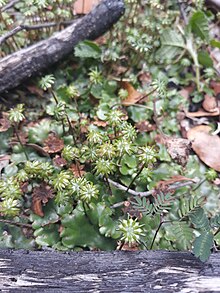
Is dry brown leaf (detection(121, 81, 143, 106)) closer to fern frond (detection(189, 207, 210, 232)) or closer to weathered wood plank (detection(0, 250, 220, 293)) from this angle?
fern frond (detection(189, 207, 210, 232))

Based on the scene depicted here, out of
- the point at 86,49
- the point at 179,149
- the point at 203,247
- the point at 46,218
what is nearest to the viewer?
the point at 203,247

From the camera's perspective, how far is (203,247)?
1.70m

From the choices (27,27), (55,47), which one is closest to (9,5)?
(27,27)

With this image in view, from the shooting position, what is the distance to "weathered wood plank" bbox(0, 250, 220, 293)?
1648 mm

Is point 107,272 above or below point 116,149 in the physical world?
below

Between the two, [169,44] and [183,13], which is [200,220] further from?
[183,13]

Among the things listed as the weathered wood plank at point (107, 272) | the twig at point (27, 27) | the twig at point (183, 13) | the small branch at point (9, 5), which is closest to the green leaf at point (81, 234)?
the weathered wood plank at point (107, 272)

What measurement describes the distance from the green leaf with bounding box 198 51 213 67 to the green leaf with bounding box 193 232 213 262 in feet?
5.05

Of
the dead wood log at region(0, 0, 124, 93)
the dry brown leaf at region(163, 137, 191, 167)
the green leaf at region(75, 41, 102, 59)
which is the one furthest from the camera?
the green leaf at region(75, 41, 102, 59)

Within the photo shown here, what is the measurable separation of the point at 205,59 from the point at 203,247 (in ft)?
5.30

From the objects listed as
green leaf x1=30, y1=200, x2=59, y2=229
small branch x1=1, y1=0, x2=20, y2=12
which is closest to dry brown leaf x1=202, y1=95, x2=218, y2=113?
green leaf x1=30, y1=200, x2=59, y2=229

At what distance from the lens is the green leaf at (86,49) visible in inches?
105

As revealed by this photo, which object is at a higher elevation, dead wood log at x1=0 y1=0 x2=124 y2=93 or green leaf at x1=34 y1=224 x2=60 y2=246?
dead wood log at x1=0 y1=0 x2=124 y2=93

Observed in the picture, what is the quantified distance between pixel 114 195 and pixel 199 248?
647mm
